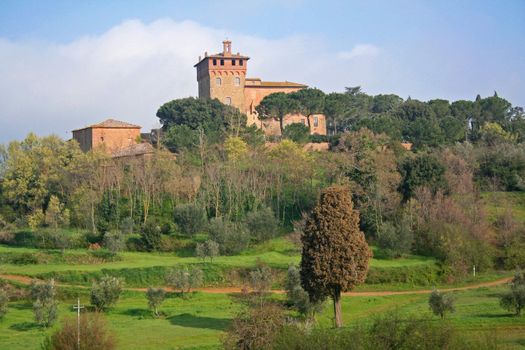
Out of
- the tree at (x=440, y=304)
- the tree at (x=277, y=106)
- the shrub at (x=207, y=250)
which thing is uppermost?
the tree at (x=277, y=106)

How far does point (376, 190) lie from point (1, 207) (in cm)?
2538

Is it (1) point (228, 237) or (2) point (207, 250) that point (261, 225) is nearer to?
(1) point (228, 237)

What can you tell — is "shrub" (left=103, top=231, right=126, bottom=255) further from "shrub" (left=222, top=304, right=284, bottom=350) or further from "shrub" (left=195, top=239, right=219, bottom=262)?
"shrub" (left=222, top=304, right=284, bottom=350)

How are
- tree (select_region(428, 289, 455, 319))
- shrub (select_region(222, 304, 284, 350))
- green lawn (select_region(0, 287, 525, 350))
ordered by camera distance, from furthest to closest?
1. tree (select_region(428, 289, 455, 319))
2. green lawn (select_region(0, 287, 525, 350))
3. shrub (select_region(222, 304, 284, 350))

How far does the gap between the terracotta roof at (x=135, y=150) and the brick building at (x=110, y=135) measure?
7.82 ft

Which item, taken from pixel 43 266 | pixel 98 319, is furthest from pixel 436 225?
pixel 98 319

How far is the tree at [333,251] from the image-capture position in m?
32.3

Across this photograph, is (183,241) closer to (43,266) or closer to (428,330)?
(43,266)

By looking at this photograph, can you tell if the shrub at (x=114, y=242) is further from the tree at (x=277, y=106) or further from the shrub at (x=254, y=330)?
the tree at (x=277, y=106)

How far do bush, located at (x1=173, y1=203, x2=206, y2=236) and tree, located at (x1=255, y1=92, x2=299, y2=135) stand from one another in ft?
87.0

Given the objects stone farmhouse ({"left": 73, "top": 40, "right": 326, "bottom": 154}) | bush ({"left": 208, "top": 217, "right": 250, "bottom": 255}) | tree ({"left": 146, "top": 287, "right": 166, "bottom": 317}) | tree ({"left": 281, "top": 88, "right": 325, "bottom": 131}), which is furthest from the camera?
stone farmhouse ({"left": 73, "top": 40, "right": 326, "bottom": 154})

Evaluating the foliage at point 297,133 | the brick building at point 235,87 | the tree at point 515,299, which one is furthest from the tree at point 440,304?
the brick building at point 235,87

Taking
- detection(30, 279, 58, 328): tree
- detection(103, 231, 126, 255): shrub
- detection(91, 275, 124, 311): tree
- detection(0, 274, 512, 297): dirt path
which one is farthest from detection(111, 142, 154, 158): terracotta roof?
detection(30, 279, 58, 328): tree

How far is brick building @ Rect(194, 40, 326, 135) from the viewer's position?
78.4m
